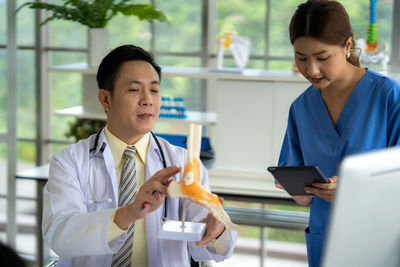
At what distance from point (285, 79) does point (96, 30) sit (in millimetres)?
1446

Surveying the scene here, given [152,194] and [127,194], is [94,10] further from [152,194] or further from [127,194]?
[152,194]

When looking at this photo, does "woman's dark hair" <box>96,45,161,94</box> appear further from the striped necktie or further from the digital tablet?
the digital tablet

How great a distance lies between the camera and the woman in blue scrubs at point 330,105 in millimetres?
1804

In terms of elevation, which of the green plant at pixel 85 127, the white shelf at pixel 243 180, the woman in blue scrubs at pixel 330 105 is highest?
the woman in blue scrubs at pixel 330 105

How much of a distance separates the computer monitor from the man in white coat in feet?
1.87

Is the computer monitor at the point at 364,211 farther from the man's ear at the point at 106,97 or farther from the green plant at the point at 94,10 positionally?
the green plant at the point at 94,10

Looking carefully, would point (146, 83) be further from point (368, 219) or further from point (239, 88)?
point (239, 88)

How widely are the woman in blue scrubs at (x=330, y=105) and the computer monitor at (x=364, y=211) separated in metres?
0.51

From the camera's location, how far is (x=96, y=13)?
4.18 m

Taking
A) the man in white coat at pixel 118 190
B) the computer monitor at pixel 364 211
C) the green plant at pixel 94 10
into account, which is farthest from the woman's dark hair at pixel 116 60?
the green plant at pixel 94 10

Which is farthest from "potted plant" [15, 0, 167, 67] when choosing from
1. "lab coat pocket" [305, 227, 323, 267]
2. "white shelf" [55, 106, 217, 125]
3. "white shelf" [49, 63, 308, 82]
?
"lab coat pocket" [305, 227, 323, 267]

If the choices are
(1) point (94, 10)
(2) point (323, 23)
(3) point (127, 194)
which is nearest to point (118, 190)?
(3) point (127, 194)

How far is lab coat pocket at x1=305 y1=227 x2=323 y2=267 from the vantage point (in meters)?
1.96

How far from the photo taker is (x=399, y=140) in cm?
183
